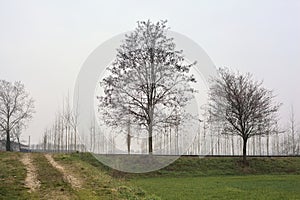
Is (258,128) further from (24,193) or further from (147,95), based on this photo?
(24,193)

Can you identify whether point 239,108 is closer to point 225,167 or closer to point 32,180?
point 225,167

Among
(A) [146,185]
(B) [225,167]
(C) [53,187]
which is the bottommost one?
(B) [225,167]

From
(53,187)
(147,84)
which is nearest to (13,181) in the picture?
(53,187)

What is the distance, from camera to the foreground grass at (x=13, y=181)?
13750mm

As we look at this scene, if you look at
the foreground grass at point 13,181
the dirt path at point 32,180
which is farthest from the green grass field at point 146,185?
the dirt path at point 32,180

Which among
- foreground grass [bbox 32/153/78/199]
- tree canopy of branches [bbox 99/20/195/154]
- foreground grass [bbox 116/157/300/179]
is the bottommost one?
foreground grass [bbox 116/157/300/179]

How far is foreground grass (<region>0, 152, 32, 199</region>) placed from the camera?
1375cm

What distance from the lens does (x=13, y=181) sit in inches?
658

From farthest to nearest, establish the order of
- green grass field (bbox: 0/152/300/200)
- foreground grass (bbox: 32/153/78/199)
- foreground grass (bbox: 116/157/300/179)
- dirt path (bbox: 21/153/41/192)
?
foreground grass (bbox: 116/157/300/179) < dirt path (bbox: 21/153/41/192) < green grass field (bbox: 0/152/300/200) < foreground grass (bbox: 32/153/78/199)

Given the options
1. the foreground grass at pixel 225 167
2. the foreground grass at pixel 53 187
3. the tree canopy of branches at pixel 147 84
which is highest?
the tree canopy of branches at pixel 147 84

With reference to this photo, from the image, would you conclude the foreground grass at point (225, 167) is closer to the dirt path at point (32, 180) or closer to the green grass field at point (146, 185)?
the green grass field at point (146, 185)

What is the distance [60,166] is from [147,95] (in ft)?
48.5

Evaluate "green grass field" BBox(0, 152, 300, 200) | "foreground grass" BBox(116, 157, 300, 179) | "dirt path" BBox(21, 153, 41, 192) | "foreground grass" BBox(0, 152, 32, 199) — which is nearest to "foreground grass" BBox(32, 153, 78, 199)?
"green grass field" BBox(0, 152, 300, 200)

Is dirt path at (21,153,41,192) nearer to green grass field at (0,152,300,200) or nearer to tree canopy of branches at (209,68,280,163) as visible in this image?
green grass field at (0,152,300,200)
